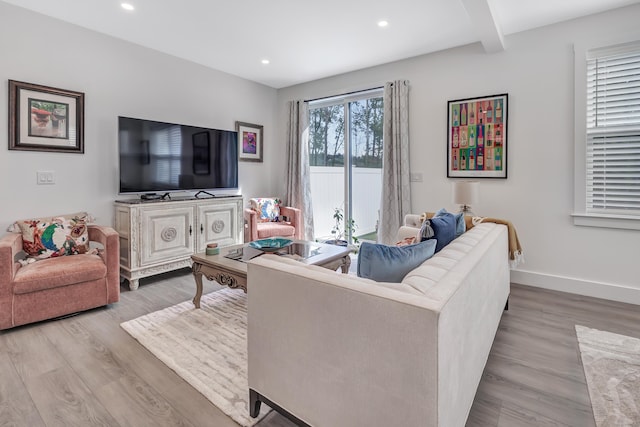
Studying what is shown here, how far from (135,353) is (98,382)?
0.98 ft

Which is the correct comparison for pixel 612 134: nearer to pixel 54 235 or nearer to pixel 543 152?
pixel 543 152

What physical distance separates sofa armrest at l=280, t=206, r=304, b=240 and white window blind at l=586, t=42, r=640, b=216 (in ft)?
10.7

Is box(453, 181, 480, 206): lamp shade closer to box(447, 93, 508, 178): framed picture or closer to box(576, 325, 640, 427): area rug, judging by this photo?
box(447, 93, 508, 178): framed picture

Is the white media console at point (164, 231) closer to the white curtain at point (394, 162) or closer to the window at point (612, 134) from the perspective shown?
the white curtain at point (394, 162)

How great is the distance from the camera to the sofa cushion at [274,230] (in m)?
4.18

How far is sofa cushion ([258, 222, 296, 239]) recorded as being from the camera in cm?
418

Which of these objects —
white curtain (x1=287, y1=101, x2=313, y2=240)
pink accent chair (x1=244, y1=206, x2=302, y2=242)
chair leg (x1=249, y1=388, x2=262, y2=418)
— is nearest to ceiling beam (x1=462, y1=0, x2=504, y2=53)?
white curtain (x1=287, y1=101, x2=313, y2=240)

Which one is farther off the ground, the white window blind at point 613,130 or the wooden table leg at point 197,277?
the white window blind at point 613,130

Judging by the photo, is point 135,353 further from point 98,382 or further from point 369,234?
point 369,234

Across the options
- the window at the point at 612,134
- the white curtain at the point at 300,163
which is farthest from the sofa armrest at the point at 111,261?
the window at the point at 612,134

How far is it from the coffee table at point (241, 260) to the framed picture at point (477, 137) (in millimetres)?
1821

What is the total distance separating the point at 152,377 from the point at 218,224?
7.57ft

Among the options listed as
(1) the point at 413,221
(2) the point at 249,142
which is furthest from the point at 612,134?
Result: (2) the point at 249,142

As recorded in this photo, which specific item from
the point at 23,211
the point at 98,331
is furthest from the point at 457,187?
the point at 23,211
